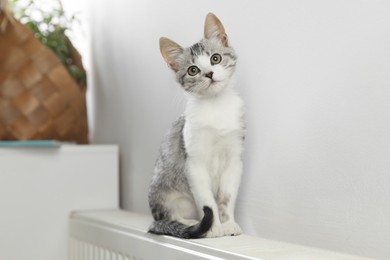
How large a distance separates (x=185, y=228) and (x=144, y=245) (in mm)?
140

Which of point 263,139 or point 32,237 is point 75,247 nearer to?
point 32,237

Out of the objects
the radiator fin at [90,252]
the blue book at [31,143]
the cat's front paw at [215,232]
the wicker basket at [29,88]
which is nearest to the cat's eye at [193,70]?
the cat's front paw at [215,232]

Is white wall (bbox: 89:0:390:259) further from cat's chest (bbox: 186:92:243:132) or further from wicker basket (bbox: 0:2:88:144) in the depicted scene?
wicker basket (bbox: 0:2:88:144)

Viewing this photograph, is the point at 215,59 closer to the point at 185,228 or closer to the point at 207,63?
the point at 207,63

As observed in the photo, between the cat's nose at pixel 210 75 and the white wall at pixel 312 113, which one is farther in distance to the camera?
the cat's nose at pixel 210 75

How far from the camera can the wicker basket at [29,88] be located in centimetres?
168

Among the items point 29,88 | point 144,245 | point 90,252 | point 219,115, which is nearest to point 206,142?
point 219,115

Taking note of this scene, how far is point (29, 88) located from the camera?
1.71m

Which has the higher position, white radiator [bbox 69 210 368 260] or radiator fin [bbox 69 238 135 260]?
white radiator [bbox 69 210 368 260]

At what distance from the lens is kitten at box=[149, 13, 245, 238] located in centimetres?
110

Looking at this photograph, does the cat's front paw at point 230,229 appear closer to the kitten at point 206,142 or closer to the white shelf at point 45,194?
the kitten at point 206,142

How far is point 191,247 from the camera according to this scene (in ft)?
3.45

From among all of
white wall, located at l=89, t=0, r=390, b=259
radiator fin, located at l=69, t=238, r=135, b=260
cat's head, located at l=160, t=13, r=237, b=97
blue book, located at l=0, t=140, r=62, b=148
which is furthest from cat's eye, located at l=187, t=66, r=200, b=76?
blue book, located at l=0, t=140, r=62, b=148

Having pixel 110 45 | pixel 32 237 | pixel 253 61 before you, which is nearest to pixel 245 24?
pixel 253 61
